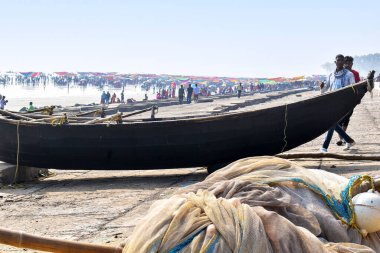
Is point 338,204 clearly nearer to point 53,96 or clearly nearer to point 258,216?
point 258,216

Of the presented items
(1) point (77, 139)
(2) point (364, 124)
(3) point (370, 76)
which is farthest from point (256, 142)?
(2) point (364, 124)

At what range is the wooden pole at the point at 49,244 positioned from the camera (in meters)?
2.83

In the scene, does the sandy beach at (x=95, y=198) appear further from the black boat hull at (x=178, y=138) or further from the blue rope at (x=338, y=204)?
the blue rope at (x=338, y=204)

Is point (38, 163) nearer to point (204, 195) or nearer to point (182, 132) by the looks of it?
point (182, 132)

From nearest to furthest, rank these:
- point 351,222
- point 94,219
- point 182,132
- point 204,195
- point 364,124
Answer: point 204,195 < point 351,222 < point 94,219 < point 182,132 < point 364,124

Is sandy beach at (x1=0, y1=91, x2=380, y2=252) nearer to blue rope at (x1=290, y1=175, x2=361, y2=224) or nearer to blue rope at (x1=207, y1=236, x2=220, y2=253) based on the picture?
blue rope at (x1=290, y1=175, x2=361, y2=224)

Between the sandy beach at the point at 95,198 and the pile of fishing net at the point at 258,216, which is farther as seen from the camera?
the sandy beach at the point at 95,198

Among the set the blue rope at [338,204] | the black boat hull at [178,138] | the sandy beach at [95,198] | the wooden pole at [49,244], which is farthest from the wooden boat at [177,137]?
the wooden pole at [49,244]

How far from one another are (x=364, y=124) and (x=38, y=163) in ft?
33.7

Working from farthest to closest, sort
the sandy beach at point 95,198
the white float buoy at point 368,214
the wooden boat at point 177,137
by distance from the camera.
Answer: the wooden boat at point 177,137
the sandy beach at point 95,198
the white float buoy at point 368,214

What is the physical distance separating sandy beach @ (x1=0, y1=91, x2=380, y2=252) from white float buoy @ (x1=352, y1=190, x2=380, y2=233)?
5.96ft

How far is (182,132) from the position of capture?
336 inches

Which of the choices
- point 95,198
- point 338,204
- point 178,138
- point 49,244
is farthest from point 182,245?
point 178,138

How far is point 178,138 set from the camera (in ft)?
28.0
